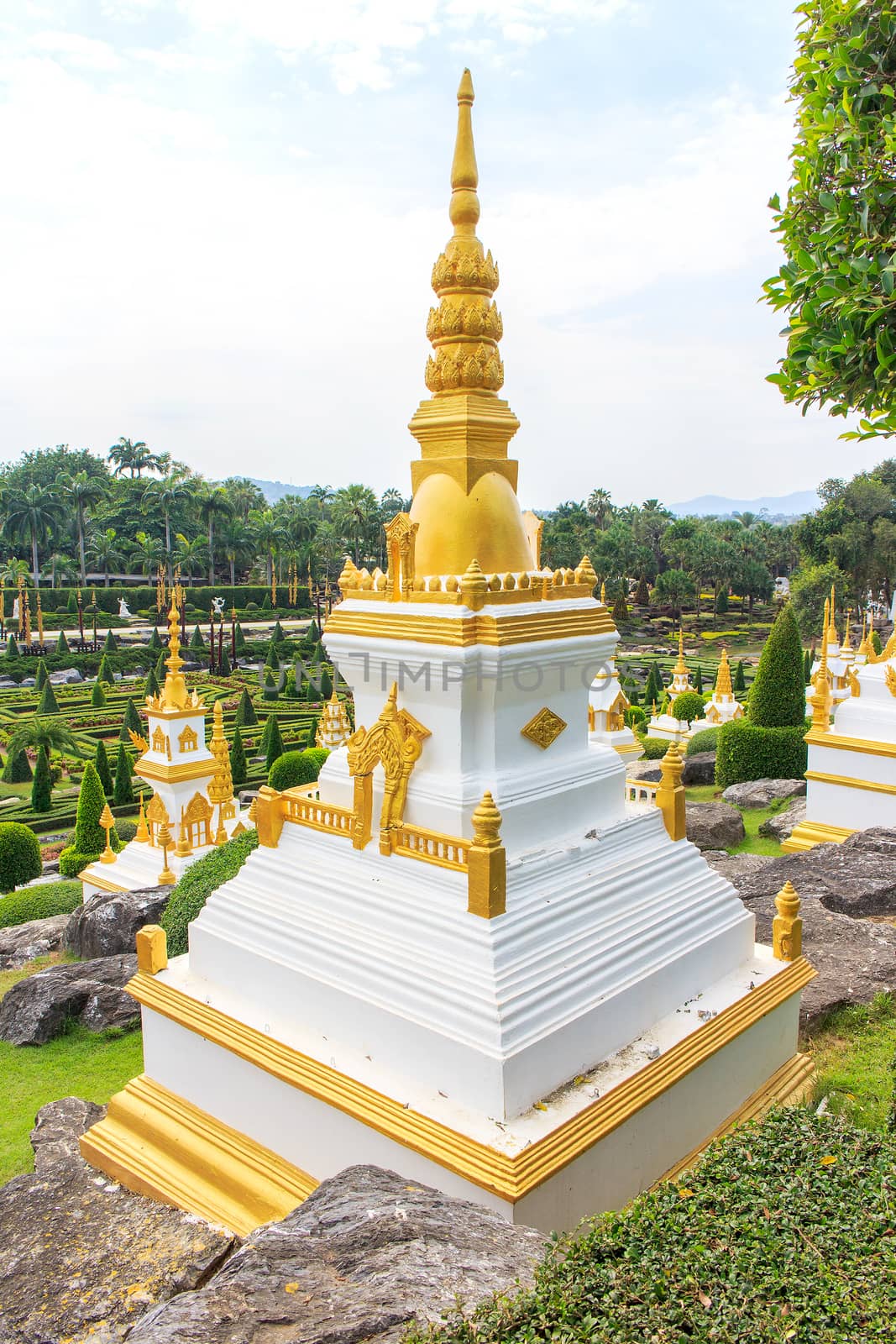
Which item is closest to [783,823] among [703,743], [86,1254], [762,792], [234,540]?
[762,792]

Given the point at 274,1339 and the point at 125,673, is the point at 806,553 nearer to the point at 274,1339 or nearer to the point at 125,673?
the point at 125,673

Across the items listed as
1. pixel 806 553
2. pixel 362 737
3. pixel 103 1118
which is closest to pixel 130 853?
pixel 103 1118

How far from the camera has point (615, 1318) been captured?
4602 mm

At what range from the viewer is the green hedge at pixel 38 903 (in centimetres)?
2145

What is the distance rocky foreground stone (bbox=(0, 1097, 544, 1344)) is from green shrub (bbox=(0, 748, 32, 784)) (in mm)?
30875

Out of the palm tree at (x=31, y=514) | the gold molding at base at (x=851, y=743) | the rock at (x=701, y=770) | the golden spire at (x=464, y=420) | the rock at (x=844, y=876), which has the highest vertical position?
the palm tree at (x=31, y=514)

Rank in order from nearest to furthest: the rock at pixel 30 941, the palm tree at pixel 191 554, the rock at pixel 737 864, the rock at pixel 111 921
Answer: the rock at pixel 737 864 → the rock at pixel 111 921 → the rock at pixel 30 941 → the palm tree at pixel 191 554

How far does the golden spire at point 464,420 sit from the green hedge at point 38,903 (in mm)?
16074

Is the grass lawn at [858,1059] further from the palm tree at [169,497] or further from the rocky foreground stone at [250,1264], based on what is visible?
the palm tree at [169,497]

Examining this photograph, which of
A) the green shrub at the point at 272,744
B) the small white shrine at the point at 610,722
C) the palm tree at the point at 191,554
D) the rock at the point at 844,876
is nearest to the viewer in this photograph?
the rock at the point at 844,876

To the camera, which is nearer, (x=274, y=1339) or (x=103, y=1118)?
(x=274, y=1339)

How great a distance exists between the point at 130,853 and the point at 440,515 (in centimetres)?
1358

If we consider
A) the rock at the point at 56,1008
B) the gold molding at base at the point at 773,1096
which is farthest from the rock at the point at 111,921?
the gold molding at base at the point at 773,1096

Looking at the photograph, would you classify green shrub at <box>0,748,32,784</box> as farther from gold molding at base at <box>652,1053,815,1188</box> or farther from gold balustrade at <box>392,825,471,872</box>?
gold molding at base at <box>652,1053,815,1188</box>
